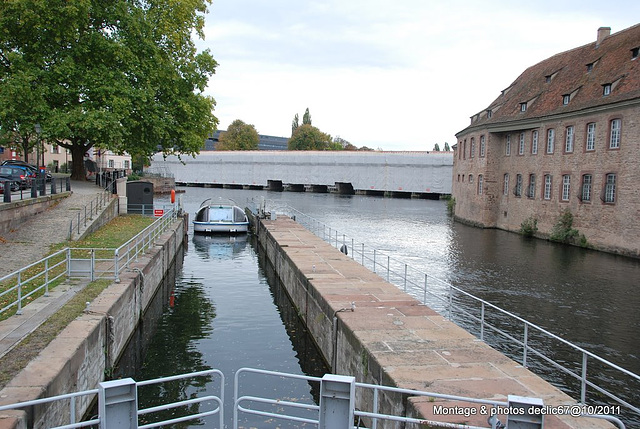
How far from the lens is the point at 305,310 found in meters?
16.5

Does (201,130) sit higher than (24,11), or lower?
lower

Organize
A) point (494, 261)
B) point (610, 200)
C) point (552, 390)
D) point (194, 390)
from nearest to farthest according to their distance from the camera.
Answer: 1. point (552, 390)
2. point (194, 390)
3. point (494, 261)
4. point (610, 200)

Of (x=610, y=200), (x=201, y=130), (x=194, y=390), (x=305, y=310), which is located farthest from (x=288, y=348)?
(x=610, y=200)

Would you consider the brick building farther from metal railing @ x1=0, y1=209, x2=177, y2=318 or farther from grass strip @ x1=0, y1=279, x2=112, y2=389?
grass strip @ x1=0, y1=279, x2=112, y2=389

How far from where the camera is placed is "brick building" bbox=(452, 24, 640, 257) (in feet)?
102

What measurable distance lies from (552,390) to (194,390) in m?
7.30

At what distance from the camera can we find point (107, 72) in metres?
29.3

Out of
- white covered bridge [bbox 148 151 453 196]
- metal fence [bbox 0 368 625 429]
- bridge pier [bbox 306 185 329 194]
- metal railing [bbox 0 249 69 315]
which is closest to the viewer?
metal fence [bbox 0 368 625 429]

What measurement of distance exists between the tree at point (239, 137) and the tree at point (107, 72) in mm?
103950

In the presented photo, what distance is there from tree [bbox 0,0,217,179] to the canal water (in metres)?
7.94

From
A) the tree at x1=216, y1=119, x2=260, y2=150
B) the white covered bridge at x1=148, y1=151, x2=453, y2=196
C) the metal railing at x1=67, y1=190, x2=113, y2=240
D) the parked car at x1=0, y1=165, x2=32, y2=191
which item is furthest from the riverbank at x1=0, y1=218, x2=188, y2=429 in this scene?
the tree at x1=216, y1=119, x2=260, y2=150

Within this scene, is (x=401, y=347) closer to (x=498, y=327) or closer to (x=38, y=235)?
(x=498, y=327)

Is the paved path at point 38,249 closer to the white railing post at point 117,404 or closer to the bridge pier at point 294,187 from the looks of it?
the white railing post at point 117,404

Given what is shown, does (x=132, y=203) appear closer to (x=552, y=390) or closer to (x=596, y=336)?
(x=596, y=336)
